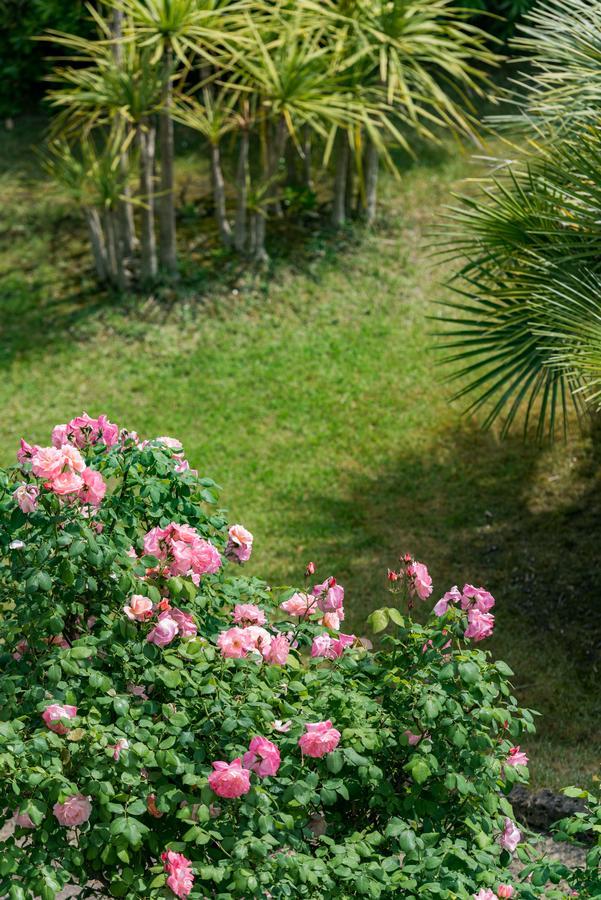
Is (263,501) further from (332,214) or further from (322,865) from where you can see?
(322,865)

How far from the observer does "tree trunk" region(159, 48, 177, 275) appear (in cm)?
Answer: 898

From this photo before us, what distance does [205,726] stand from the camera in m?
3.31

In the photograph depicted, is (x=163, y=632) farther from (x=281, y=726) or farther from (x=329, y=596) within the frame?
(x=329, y=596)

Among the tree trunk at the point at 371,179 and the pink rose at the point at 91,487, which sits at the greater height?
the pink rose at the point at 91,487

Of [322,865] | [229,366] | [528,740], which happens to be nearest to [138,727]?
[322,865]

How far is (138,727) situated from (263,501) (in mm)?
4328

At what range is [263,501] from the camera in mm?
7621

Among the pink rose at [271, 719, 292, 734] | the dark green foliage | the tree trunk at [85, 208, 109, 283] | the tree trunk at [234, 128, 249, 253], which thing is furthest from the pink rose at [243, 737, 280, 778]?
the dark green foliage

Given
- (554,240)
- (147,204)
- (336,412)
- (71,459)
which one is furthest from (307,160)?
(71,459)

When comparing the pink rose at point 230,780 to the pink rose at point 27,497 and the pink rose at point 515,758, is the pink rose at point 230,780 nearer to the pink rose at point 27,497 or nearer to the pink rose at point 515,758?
the pink rose at point 515,758

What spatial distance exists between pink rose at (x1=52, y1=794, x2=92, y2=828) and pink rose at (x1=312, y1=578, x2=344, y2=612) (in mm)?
907

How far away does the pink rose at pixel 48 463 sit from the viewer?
3.38m

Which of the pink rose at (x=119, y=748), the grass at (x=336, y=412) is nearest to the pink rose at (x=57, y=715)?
the pink rose at (x=119, y=748)

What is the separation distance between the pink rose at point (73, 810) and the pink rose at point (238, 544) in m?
0.98
